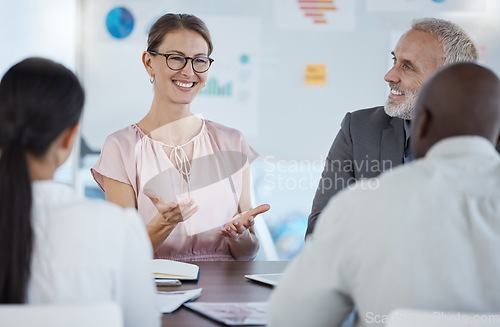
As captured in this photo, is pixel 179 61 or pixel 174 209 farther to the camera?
pixel 179 61

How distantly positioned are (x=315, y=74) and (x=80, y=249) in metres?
3.28

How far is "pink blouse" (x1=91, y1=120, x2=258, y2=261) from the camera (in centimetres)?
255

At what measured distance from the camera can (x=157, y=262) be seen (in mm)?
1987

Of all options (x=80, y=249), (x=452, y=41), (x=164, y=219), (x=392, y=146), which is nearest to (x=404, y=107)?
(x=392, y=146)

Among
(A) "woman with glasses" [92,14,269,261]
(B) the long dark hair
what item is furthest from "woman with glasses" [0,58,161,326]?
(A) "woman with glasses" [92,14,269,261]

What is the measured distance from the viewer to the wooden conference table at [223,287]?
1432mm

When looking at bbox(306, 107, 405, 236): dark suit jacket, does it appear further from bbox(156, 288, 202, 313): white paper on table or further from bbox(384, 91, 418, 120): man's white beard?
bbox(156, 288, 202, 313): white paper on table

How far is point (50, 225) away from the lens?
44.7 inches

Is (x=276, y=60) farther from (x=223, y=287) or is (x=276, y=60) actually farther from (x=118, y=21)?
(x=223, y=287)

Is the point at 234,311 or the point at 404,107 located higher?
the point at 404,107

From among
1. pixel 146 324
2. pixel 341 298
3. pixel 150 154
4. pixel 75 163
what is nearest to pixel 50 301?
pixel 146 324

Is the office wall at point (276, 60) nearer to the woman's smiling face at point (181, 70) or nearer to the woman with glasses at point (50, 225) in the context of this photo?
the woman's smiling face at point (181, 70)

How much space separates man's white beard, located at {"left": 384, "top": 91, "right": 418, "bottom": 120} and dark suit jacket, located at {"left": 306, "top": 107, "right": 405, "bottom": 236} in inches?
1.9

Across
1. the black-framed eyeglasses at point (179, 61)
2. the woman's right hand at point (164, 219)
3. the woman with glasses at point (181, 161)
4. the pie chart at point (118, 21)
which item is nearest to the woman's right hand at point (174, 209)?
the woman's right hand at point (164, 219)
